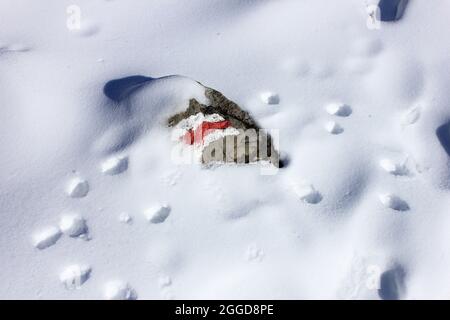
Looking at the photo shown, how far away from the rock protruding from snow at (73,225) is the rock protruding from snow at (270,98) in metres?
0.99

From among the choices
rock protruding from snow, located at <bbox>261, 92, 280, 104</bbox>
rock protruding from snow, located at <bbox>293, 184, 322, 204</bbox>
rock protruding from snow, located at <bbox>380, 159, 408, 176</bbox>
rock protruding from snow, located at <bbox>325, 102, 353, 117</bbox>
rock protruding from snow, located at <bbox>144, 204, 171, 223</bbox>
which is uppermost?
rock protruding from snow, located at <bbox>261, 92, 280, 104</bbox>

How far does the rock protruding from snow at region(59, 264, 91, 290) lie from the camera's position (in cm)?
176

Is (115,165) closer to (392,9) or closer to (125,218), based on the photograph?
(125,218)

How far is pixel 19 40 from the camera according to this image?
248cm

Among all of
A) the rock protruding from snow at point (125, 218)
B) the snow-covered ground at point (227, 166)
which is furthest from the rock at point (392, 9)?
the rock protruding from snow at point (125, 218)

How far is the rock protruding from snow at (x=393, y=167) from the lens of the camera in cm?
201

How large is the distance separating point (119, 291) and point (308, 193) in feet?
2.74

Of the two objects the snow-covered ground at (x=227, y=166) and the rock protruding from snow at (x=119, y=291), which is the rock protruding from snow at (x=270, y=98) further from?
the rock protruding from snow at (x=119, y=291)

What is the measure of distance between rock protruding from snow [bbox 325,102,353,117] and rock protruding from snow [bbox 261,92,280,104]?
0.24m

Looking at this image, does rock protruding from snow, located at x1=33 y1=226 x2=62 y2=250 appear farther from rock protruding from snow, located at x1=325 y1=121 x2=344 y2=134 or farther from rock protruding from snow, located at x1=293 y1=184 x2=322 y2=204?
rock protruding from snow, located at x1=325 y1=121 x2=344 y2=134


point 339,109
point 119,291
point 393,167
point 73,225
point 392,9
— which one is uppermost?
point 392,9

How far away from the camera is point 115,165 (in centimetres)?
202

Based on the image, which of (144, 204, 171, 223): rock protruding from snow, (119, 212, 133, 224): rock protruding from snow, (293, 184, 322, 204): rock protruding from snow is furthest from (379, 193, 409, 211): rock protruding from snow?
(119, 212, 133, 224): rock protruding from snow

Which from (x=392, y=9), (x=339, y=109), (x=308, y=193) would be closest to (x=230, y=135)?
(x=308, y=193)
